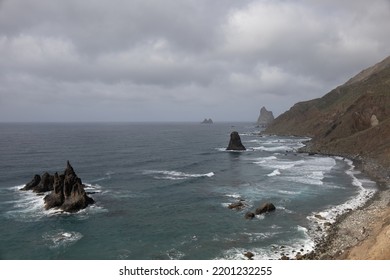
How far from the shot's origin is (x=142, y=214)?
53219mm

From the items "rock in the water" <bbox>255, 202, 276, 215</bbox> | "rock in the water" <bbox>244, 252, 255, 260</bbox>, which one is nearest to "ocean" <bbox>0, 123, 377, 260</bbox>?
"rock in the water" <bbox>244, 252, 255, 260</bbox>

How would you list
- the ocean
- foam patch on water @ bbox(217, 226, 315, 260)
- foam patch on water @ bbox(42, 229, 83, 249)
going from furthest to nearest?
foam patch on water @ bbox(42, 229, 83, 249) < the ocean < foam patch on water @ bbox(217, 226, 315, 260)

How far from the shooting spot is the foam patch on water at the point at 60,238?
42062 millimetres

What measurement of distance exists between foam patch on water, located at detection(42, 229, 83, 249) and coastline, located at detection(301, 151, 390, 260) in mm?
28515

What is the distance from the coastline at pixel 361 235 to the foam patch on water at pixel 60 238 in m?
28.5

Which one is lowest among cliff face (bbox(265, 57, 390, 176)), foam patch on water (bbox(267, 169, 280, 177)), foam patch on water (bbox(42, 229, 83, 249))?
foam patch on water (bbox(42, 229, 83, 249))

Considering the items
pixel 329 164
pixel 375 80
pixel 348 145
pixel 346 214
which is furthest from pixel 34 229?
pixel 375 80

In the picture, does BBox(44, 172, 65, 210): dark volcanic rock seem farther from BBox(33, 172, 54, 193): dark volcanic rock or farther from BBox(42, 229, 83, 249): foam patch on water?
BBox(42, 229, 83, 249): foam patch on water

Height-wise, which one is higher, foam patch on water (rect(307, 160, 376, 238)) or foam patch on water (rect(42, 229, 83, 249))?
foam patch on water (rect(307, 160, 376, 238))

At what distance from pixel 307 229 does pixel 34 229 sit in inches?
1471

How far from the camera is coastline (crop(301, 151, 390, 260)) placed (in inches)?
1188

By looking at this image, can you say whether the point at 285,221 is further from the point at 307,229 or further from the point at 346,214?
the point at 346,214

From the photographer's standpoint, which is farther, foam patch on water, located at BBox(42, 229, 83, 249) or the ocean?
foam patch on water, located at BBox(42, 229, 83, 249)

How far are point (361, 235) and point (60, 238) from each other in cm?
3812
